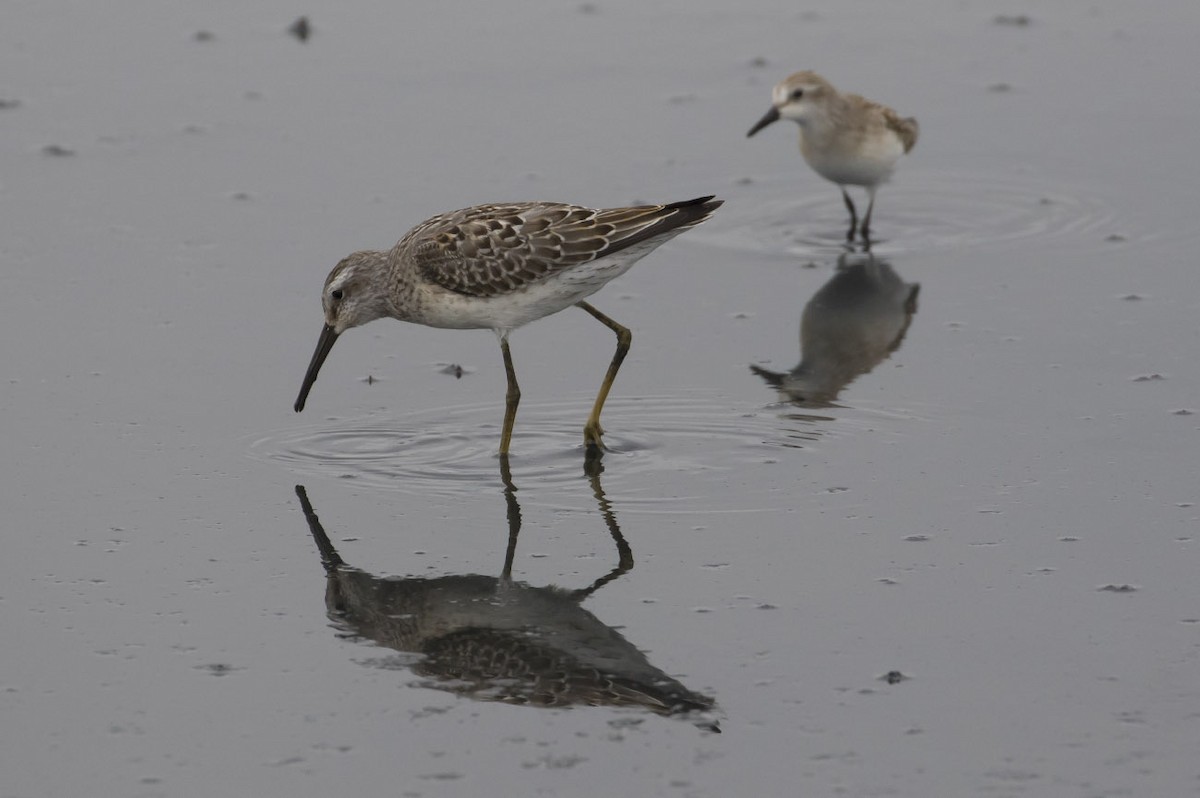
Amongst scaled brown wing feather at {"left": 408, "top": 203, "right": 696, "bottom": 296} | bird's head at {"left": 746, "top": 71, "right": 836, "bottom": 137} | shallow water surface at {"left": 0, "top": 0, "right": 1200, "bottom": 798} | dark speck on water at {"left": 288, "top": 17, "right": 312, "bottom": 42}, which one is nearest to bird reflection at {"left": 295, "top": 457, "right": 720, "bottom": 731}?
shallow water surface at {"left": 0, "top": 0, "right": 1200, "bottom": 798}

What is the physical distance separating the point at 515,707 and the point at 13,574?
253cm

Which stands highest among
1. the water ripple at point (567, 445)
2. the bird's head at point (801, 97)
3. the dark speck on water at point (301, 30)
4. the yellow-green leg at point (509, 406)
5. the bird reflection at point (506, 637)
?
the dark speck on water at point (301, 30)

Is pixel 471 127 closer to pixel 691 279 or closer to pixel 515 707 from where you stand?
pixel 691 279

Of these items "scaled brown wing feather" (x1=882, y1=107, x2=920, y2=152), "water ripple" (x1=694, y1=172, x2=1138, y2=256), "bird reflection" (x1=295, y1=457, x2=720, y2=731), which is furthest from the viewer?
"scaled brown wing feather" (x1=882, y1=107, x2=920, y2=152)

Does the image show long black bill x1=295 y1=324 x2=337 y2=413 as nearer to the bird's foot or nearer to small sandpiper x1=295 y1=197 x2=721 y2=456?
small sandpiper x1=295 y1=197 x2=721 y2=456

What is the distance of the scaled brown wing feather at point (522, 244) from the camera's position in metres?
8.95

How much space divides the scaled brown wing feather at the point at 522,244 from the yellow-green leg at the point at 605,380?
1.67 feet

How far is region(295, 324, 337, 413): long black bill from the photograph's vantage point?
926cm

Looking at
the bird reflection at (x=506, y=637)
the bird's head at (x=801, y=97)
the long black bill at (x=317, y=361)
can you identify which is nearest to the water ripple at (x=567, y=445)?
the long black bill at (x=317, y=361)

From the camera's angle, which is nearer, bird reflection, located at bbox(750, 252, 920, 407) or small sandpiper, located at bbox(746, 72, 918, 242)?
bird reflection, located at bbox(750, 252, 920, 407)

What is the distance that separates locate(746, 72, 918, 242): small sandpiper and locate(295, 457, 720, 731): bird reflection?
17.1 feet

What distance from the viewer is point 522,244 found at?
29.5ft

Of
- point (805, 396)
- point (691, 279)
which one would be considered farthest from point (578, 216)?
point (691, 279)

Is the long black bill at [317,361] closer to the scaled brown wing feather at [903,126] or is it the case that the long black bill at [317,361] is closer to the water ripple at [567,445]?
Answer: the water ripple at [567,445]
